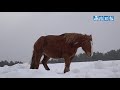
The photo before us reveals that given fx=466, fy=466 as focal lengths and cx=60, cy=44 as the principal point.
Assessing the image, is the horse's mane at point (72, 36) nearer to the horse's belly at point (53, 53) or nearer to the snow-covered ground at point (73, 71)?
the horse's belly at point (53, 53)

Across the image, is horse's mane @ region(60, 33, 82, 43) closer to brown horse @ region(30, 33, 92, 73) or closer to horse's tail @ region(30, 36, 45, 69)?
brown horse @ region(30, 33, 92, 73)

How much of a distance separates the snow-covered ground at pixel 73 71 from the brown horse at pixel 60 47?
0.09 m

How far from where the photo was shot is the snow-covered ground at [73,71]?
5578 mm

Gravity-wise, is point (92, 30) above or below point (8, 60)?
above

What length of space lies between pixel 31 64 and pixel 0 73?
424mm

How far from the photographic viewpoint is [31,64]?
583 centimetres

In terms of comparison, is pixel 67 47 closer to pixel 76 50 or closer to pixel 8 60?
pixel 76 50

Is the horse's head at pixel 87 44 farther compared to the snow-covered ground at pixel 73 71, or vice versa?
the horse's head at pixel 87 44

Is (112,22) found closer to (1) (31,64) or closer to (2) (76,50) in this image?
(2) (76,50)
